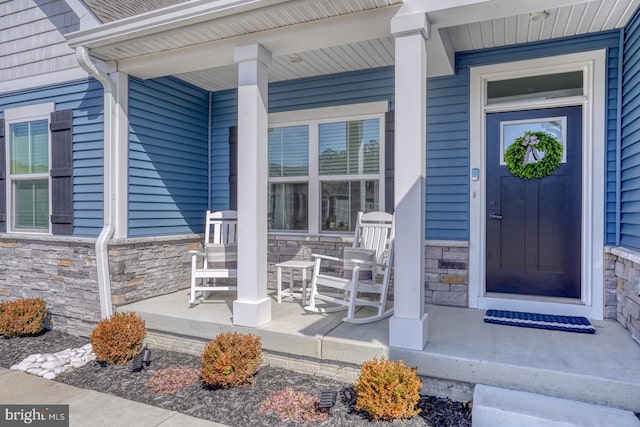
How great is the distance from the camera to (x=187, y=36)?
330 centimetres

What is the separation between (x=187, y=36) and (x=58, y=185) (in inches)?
90.4

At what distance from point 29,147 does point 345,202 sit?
12.1 feet

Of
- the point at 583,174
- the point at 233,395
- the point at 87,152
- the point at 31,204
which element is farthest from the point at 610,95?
the point at 31,204

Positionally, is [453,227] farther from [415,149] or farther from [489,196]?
[415,149]

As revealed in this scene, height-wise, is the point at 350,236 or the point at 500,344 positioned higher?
the point at 350,236

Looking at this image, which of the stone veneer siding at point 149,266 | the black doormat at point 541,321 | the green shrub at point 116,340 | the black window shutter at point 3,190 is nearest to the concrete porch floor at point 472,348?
the black doormat at point 541,321

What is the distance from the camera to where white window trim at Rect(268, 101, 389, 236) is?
4230 millimetres

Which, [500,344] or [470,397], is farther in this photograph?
[500,344]

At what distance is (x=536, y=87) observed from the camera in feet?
12.0

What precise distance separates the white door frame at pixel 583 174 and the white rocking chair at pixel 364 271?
2.81 feet

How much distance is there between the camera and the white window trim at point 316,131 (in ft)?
13.9

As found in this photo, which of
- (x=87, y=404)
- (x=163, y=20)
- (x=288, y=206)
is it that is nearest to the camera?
(x=87, y=404)

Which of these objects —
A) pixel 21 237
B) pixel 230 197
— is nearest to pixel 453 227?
pixel 230 197

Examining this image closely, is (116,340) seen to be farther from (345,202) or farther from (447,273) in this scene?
(447,273)
